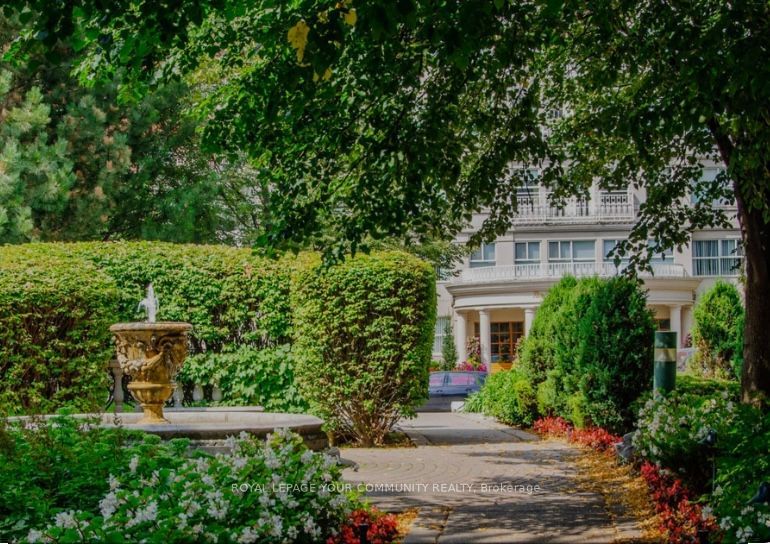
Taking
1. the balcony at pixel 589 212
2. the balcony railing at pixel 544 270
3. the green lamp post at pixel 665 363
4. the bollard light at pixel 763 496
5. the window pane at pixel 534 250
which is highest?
the balcony at pixel 589 212

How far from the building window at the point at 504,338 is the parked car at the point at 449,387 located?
44.0ft

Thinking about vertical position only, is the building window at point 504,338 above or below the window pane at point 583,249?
below

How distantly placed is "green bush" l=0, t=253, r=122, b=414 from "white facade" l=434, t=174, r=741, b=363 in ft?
96.6

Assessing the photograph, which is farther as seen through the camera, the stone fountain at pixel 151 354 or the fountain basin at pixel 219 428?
the stone fountain at pixel 151 354

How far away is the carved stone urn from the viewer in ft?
38.9

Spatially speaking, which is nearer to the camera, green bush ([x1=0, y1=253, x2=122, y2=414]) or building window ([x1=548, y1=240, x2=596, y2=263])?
green bush ([x1=0, y1=253, x2=122, y2=414])

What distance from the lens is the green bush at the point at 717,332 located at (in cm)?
2275

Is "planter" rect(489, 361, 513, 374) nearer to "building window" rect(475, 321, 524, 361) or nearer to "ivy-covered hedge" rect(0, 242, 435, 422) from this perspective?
"building window" rect(475, 321, 524, 361)

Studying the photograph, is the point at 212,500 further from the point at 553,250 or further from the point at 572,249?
the point at 572,249

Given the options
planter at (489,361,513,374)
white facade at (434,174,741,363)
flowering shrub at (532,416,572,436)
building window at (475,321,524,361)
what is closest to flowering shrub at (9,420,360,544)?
flowering shrub at (532,416,572,436)

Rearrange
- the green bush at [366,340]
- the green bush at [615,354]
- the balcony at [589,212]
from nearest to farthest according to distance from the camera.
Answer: the green bush at [366,340]
the green bush at [615,354]
the balcony at [589,212]

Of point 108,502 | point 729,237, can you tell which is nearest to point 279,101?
point 108,502

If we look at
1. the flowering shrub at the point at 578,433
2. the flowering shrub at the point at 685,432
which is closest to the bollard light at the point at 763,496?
the flowering shrub at the point at 685,432

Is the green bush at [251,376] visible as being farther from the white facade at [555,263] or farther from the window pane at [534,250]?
the window pane at [534,250]
